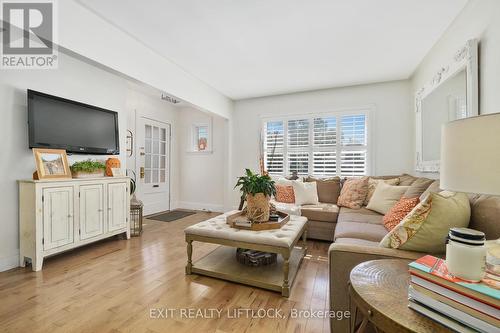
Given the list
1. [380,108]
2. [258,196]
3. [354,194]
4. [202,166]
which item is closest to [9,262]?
[258,196]

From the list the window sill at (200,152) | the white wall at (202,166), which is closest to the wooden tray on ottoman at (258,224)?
the white wall at (202,166)

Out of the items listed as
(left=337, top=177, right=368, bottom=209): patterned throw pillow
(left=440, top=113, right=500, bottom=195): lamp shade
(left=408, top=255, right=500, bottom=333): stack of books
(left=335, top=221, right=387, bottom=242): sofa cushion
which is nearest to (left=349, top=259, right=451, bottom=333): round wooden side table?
(left=408, top=255, right=500, bottom=333): stack of books

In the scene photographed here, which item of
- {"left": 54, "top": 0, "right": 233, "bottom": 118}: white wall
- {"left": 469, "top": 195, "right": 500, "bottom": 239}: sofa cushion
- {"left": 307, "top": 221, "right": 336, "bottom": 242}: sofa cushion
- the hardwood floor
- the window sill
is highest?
{"left": 54, "top": 0, "right": 233, "bottom": 118}: white wall

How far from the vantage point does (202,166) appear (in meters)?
5.31

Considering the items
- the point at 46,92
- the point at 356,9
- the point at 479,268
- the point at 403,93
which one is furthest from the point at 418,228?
the point at 46,92

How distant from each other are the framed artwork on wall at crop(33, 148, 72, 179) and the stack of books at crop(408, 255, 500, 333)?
3088mm

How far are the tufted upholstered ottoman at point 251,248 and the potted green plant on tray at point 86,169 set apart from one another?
166 cm

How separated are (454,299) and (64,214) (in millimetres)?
3164

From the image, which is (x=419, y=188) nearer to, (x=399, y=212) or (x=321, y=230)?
(x=399, y=212)

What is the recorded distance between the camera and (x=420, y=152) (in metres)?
3.16

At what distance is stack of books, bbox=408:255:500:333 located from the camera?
0.62m

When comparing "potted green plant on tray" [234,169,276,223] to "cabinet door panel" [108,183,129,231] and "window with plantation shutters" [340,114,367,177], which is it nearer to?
"cabinet door panel" [108,183,129,231]

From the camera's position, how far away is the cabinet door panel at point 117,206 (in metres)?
2.99

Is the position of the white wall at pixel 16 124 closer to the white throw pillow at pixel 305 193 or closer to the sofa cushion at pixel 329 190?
the white throw pillow at pixel 305 193
